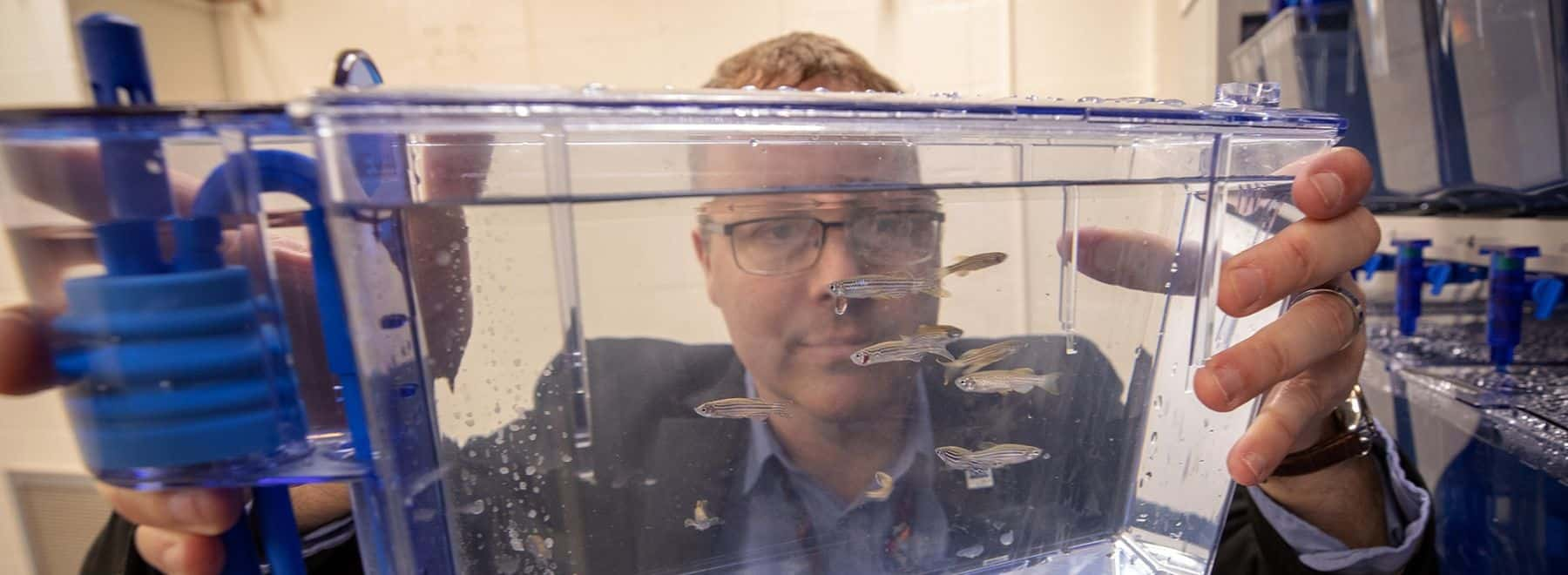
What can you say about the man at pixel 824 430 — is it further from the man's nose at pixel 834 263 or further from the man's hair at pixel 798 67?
the man's hair at pixel 798 67

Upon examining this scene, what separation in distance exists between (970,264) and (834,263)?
0.08m

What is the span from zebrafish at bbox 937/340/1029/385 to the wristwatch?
0.35m

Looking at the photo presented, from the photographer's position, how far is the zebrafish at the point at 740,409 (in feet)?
1.08

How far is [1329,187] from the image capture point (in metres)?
0.37

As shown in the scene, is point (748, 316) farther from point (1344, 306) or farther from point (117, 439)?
point (1344, 306)

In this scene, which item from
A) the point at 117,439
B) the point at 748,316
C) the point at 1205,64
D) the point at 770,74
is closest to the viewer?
the point at 117,439

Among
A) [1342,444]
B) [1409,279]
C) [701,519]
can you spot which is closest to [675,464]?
[701,519]

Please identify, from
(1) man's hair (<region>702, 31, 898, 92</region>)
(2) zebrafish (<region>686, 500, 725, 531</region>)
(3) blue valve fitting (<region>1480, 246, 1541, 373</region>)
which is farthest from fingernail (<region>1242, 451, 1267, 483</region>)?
(1) man's hair (<region>702, 31, 898, 92</region>)

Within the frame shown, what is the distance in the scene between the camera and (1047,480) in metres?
0.38

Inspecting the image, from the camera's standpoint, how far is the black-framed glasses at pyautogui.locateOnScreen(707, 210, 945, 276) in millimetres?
323

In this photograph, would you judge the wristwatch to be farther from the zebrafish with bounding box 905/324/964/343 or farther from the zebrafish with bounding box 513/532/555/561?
the zebrafish with bounding box 513/532/555/561

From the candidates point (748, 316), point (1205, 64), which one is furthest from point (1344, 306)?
point (1205, 64)

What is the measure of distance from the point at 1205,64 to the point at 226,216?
→ 1.37 meters

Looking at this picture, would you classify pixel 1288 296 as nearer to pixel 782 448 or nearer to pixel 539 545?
pixel 782 448
